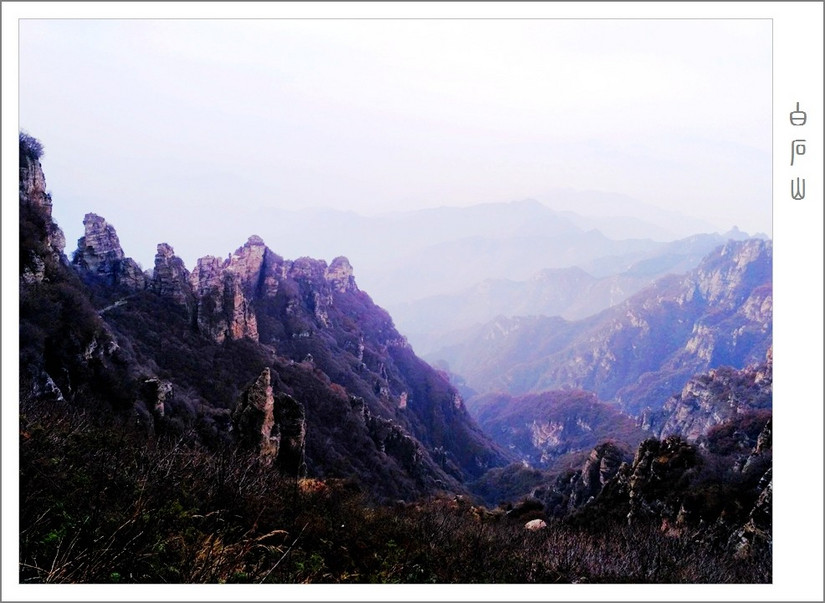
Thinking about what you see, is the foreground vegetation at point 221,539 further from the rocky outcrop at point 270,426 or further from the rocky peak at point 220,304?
A: the rocky peak at point 220,304

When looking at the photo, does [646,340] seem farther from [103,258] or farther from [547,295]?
[103,258]

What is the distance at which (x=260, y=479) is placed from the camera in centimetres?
952

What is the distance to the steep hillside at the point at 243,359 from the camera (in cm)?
1762

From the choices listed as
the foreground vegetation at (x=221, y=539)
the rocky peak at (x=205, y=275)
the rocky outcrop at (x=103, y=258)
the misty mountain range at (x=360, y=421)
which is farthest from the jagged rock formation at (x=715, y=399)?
the rocky outcrop at (x=103, y=258)

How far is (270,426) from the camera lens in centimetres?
1788

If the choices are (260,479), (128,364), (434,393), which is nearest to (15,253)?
(260,479)

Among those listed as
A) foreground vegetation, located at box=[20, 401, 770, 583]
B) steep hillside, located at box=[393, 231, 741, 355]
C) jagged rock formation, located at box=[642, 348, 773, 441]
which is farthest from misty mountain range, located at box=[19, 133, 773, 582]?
steep hillside, located at box=[393, 231, 741, 355]

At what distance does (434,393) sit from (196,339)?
43.1 metres

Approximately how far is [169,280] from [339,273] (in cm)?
4164

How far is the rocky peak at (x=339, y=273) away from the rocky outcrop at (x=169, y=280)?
124 ft

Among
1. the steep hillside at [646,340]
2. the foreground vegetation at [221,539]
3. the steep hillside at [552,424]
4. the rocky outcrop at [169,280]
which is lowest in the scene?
the steep hillside at [552,424]

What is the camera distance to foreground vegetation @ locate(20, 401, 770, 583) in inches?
184

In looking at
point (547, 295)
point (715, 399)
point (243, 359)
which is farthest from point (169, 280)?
point (547, 295)

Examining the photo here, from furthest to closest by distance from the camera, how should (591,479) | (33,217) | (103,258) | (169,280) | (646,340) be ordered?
(646,340) → (169,280) → (103,258) → (591,479) → (33,217)
